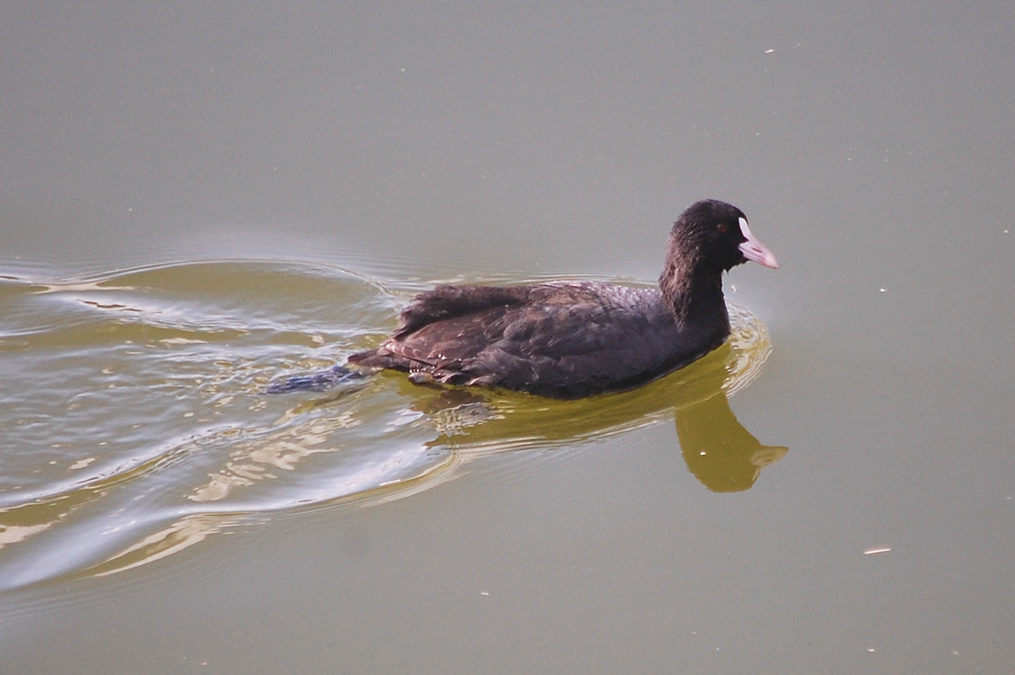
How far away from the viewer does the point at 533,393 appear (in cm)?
674

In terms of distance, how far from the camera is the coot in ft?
22.0

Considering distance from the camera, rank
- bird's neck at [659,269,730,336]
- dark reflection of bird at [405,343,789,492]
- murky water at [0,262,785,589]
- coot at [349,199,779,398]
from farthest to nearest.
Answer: bird's neck at [659,269,730,336]
coot at [349,199,779,398]
dark reflection of bird at [405,343,789,492]
murky water at [0,262,785,589]

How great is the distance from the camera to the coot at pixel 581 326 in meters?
6.71

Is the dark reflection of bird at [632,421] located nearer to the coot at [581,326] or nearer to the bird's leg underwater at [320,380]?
the coot at [581,326]

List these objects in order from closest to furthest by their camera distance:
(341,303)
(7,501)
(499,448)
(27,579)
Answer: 1. (27,579)
2. (7,501)
3. (499,448)
4. (341,303)

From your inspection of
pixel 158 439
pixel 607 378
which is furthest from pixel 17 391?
pixel 607 378

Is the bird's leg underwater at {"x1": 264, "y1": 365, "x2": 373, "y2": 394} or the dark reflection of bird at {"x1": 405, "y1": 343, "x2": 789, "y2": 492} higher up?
the bird's leg underwater at {"x1": 264, "y1": 365, "x2": 373, "y2": 394}

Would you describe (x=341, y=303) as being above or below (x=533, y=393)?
above

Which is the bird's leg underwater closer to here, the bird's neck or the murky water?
the murky water

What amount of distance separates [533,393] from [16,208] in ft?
12.5

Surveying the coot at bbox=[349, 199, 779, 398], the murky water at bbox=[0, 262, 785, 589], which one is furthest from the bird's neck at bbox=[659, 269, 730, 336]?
the murky water at bbox=[0, 262, 785, 589]

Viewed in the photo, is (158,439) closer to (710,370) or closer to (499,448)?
(499,448)

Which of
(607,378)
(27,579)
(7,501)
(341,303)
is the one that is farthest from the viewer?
(341,303)

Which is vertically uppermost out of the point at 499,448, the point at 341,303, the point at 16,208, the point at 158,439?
the point at 16,208
